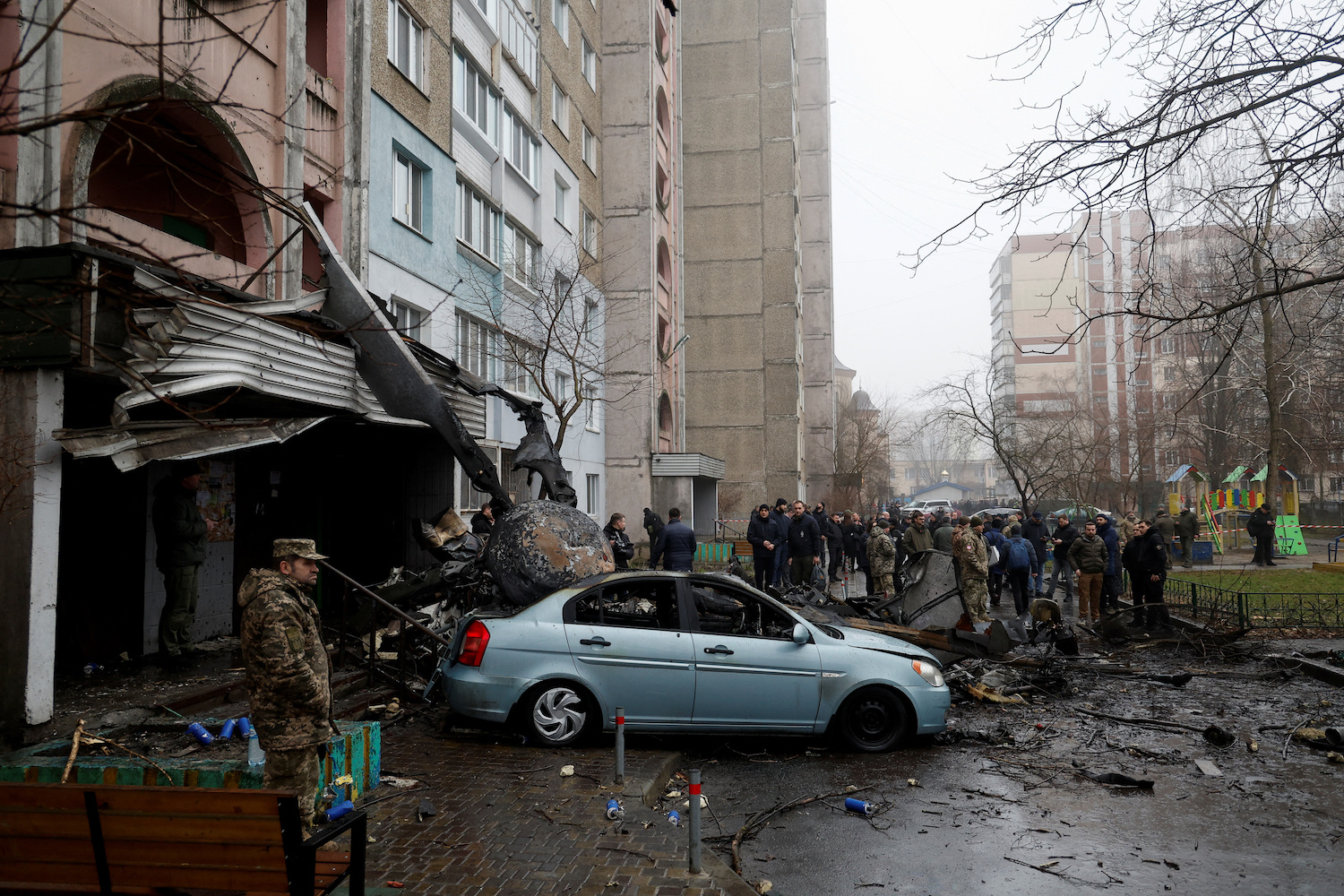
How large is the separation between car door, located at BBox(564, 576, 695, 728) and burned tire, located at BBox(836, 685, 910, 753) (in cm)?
142

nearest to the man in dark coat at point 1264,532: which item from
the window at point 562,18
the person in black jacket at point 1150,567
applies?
the person in black jacket at point 1150,567

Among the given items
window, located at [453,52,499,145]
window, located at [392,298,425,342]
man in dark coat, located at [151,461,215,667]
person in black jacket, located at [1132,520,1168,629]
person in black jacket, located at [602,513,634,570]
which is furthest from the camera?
window, located at [453,52,499,145]

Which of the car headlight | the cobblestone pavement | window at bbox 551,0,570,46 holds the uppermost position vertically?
window at bbox 551,0,570,46

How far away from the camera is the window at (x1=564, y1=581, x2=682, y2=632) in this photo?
7637mm

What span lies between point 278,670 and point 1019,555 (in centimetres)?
1420

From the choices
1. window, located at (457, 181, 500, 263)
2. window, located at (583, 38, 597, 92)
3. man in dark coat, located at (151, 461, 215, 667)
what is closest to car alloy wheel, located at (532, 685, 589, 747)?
man in dark coat, located at (151, 461, 215, 667)

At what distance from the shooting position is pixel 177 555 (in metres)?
8.90

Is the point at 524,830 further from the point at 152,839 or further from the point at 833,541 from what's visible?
the point at 833,541

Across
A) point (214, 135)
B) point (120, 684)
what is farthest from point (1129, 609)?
point (214, 135)

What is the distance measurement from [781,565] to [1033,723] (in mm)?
9460

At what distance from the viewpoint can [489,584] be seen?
11.1 metres

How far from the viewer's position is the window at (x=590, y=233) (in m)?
29.8

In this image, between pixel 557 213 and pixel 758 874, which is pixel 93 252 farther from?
pixel 557 213

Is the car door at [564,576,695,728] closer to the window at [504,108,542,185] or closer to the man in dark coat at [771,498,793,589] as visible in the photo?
the man in dark coat at [771,498,793,589]
